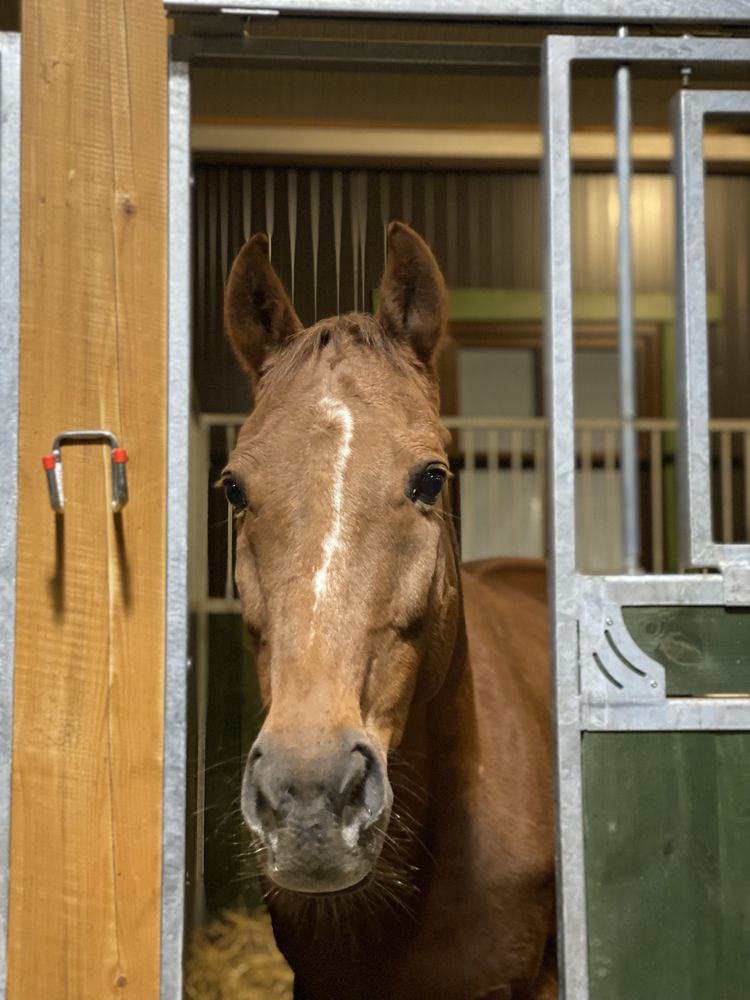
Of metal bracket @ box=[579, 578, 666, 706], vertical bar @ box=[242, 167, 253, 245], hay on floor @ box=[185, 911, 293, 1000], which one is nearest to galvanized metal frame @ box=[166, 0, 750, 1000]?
metal bracket @ box=[579, 578, 666, 706]

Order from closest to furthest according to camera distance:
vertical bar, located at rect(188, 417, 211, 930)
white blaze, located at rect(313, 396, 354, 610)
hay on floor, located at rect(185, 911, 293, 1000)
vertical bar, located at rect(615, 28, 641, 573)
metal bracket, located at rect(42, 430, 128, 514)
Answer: white blaze, located at rect(313, 396, 354, 610) < metal bracket, located at rect(42, 430, 128, 514) < vertical bar, located at rect(615, 28, 641, 573) < vertical bar, located at rect(188, 417, 211, 930) < hay on floor, located at rect(185, 911, 293, 1000)

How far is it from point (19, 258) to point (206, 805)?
1.17 meters

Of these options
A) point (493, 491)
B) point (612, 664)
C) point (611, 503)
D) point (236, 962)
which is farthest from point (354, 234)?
point (611, 503)

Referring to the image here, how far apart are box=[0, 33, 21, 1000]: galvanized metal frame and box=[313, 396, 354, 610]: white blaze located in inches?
23.6

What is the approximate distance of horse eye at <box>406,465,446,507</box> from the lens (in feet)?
7.11

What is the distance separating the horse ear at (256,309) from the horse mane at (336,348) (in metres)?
0.03

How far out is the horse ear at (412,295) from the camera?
231 centimetres

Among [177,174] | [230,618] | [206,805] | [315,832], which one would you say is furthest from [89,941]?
[177,174]

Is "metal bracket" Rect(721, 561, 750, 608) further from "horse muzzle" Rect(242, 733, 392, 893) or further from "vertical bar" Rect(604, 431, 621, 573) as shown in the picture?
"vertical bar" Rect(604, 431, 621, 573)

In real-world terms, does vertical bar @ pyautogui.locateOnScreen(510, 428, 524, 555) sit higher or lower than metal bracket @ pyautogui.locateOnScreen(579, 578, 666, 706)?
higher

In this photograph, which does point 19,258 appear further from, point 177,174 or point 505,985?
point 505,985

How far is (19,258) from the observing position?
2121 mm

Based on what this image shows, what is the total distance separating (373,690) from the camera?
6.58 feet

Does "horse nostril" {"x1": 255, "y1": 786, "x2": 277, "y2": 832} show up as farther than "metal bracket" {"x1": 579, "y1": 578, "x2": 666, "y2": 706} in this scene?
No
